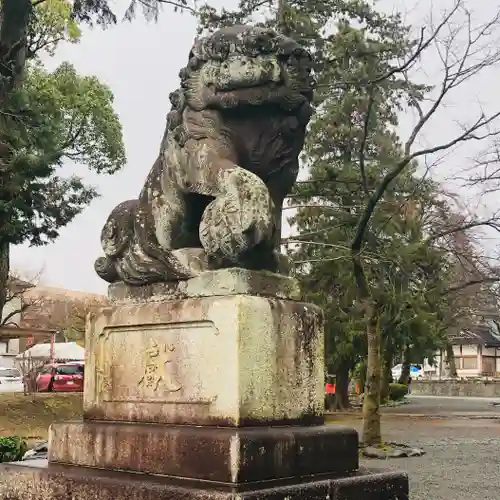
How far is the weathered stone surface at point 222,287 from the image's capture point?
A: 3.49 metres

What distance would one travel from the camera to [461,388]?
4638 centimetres

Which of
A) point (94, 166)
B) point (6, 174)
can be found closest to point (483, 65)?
point (6, 174)

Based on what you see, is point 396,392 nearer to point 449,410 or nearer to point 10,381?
point 449,410

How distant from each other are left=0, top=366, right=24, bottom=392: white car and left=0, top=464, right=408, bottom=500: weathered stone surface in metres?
24.3

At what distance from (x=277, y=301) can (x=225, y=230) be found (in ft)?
1.39

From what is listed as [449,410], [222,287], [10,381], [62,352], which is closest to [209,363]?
[222,287]

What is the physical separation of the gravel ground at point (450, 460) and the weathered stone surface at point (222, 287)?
344 cm

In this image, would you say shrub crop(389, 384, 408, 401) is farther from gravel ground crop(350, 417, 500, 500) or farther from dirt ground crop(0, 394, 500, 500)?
gravel ground crop(350, 417, 500, 500)

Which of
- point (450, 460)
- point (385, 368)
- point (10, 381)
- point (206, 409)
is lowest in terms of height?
point (450, 460)

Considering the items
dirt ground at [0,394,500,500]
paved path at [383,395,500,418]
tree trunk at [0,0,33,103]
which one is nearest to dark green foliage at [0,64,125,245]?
tree trunk at [0,0,33,103]

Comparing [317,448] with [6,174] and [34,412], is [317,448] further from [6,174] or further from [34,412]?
[34,412]

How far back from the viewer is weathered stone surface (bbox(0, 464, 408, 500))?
3.02m

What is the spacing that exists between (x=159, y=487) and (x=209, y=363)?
0.59m

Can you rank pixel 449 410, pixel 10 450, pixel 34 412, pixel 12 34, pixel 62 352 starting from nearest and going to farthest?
1. pixel 10 450
2. pixel 12 34
3. pixel 34 412
4. pixel 449 410
5. pixel 62 352
